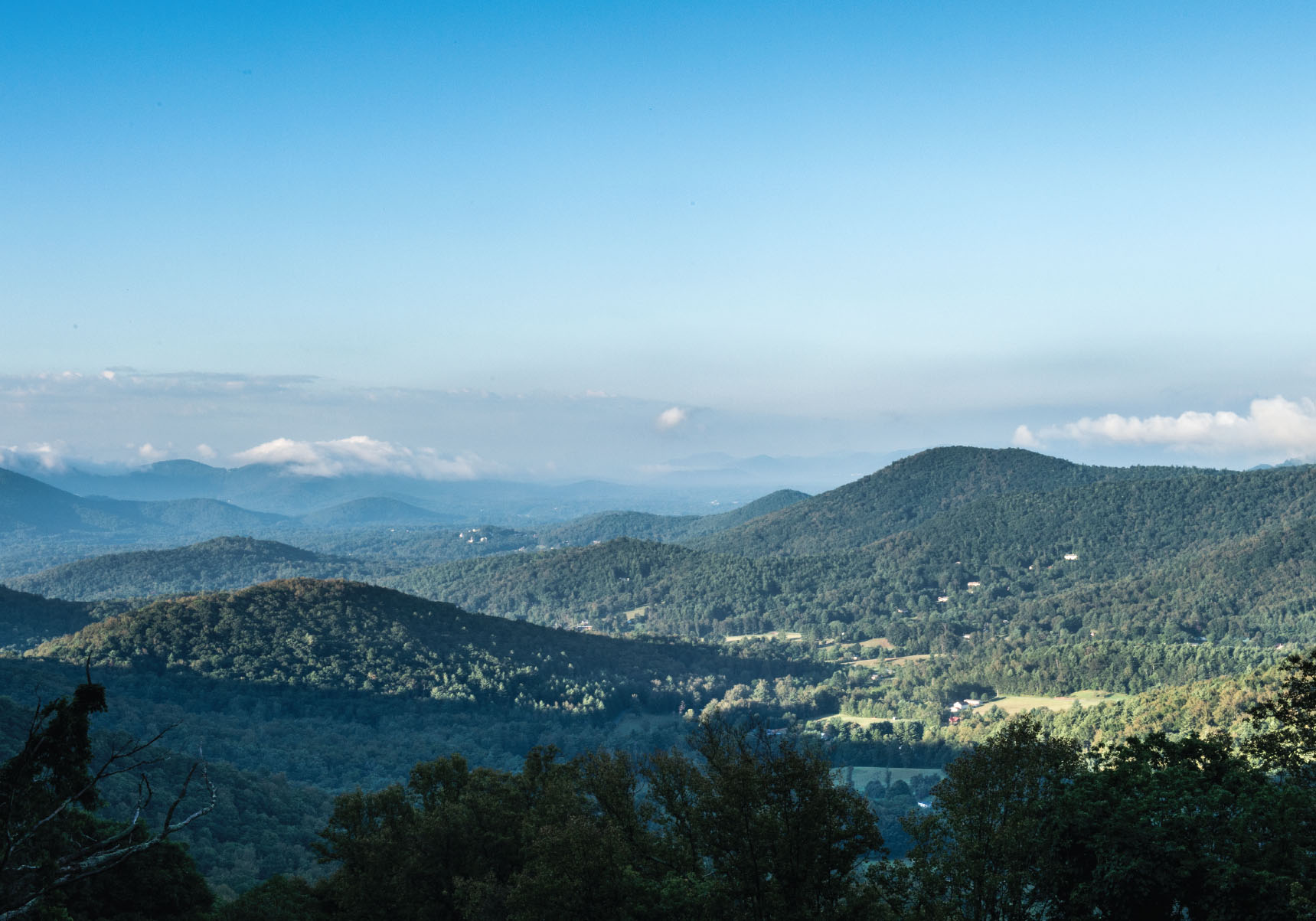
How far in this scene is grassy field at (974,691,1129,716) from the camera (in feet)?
404

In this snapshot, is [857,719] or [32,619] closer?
[857,719]

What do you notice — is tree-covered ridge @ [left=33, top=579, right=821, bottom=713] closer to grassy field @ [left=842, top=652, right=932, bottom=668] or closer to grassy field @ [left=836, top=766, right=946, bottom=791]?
grassy field @ [left=842, top=652, right=932, bottom=668]

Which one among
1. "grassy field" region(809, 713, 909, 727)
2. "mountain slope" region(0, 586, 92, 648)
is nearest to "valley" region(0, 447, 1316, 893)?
"mountain slope" region(0, 586, 92, 648)

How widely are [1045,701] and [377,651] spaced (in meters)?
95.9

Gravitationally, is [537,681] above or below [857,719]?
above

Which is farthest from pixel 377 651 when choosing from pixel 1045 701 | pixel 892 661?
pixel 892 661

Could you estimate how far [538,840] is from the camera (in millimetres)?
26797

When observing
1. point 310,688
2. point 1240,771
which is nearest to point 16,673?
point 310,688

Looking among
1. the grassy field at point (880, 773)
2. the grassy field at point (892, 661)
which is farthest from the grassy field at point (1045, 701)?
the grassy field at point (892, 661)

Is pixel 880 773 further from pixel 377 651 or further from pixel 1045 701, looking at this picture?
pixel 377 651

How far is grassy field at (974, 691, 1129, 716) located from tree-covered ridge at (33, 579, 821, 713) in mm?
43482

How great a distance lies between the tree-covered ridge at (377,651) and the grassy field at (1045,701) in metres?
43.5

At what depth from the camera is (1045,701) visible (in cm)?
13050

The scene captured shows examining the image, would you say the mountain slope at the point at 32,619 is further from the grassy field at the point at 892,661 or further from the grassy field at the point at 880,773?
the grassy field at the point at 892,661
